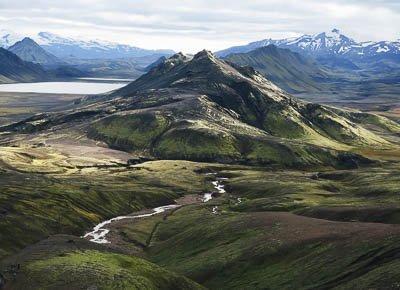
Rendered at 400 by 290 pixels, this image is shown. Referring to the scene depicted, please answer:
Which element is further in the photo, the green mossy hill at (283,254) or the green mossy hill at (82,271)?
the green mossy hill at (82,271)

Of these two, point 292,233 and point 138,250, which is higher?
point 292,233

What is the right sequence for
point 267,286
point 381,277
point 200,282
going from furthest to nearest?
point 200,282, point 267,286, point 381,277

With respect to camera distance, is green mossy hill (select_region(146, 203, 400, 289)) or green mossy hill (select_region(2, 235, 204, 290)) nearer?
green mossy hill (select_region(146, 203, 400, 289))

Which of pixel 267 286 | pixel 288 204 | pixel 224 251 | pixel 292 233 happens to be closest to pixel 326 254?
pixel 267 286

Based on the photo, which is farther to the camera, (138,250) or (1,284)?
(138,250)

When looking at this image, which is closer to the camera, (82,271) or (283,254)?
(82,271)

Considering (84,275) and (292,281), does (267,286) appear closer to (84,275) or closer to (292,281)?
(292,281)

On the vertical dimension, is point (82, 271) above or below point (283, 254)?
above

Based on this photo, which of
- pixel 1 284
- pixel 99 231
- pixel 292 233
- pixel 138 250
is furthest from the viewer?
pixel 99 231
